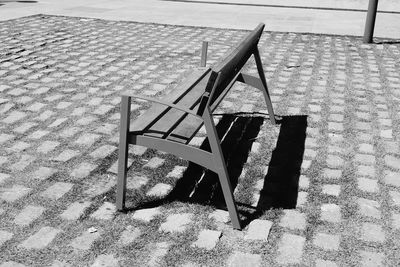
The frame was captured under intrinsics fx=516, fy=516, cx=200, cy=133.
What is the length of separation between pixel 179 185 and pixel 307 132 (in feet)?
5.70

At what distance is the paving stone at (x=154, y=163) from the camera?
4.41m

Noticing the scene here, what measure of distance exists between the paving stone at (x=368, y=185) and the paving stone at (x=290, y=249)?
0.95 m

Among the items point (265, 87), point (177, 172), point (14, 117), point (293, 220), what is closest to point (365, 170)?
point (293, 220)

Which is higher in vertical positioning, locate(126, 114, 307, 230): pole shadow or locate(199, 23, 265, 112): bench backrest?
locate(199, 23, 265, 112): bench backrest

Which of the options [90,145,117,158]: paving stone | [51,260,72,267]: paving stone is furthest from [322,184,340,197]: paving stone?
[51,260,72,267]: paving stone

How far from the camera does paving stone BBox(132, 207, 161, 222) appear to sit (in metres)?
3.62

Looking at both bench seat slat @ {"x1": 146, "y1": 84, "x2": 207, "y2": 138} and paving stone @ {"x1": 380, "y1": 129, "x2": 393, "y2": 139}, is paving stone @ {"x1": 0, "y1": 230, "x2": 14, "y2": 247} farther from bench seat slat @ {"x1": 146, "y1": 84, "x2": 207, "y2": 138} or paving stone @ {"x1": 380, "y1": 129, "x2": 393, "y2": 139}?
paving stone @ {"x1": 380, "y1": 129, "x2": 393, "y2": 139}

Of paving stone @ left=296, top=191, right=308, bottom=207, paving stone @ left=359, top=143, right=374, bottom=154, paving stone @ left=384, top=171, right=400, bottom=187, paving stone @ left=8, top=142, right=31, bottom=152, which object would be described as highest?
paving stone @ left=8, top=142, right=31, bottom=152

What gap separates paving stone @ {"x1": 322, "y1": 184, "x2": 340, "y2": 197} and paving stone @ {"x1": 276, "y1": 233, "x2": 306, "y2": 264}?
709mm

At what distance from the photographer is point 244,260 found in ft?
10.5

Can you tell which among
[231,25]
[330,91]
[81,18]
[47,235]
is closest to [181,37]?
[231,25]

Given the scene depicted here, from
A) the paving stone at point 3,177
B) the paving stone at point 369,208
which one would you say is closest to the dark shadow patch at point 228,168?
the paving stone at point 369,208

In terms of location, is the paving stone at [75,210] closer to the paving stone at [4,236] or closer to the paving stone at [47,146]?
the paving stone at [4,236]

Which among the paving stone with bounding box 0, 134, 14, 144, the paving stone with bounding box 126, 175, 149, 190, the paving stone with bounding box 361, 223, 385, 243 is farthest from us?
the paving stone with bounding box 0, 134, 14, 144
